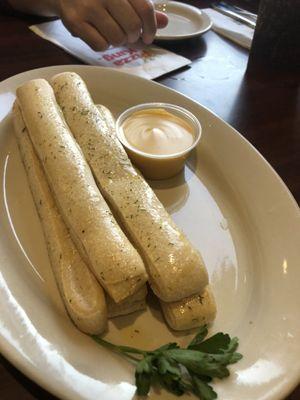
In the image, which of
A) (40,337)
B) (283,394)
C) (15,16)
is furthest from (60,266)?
(15,16)

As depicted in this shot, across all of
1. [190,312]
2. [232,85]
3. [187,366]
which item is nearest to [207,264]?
[190,312]

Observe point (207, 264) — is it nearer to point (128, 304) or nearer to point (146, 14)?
point (128, 304)

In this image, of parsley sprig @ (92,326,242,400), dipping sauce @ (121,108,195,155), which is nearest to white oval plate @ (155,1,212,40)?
dipping sauce @ (121,108,195,155)

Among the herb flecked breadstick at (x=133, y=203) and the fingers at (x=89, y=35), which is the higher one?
the fingers at (x=89, y=35)

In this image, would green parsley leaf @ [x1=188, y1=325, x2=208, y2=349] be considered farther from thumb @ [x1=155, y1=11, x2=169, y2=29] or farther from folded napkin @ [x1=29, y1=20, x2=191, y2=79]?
thumb @ [x1=155, y1=11, x2=169, y2=29]

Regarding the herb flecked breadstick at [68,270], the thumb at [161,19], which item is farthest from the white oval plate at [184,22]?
the herb flecked breadstick at [68,270]

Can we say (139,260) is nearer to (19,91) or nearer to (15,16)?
(19,91)

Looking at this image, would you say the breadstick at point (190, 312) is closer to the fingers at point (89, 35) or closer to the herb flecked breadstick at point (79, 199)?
the herb flecked breadstick at point (79, 199)
